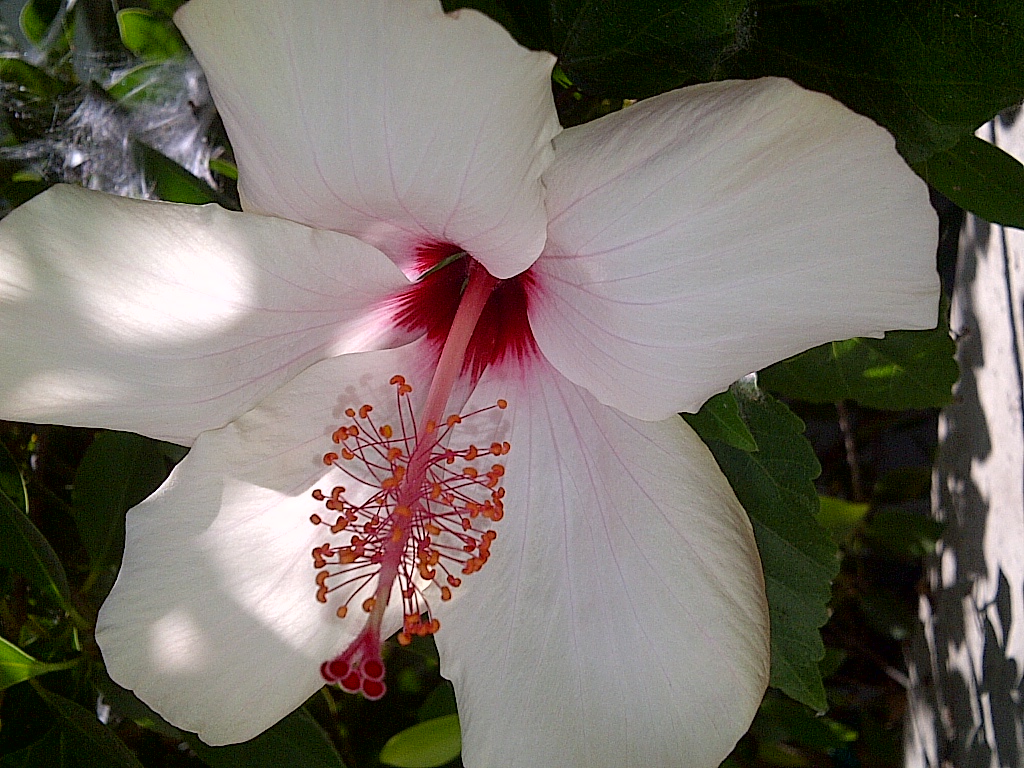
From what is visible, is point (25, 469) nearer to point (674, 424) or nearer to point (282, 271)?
point (282, 271)

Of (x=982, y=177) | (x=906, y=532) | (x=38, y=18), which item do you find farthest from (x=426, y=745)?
(x=906, y=532)

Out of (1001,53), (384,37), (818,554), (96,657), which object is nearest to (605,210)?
(384,37)

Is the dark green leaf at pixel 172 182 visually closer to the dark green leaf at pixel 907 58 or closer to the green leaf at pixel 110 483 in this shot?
the green leaf at pixel 110 483

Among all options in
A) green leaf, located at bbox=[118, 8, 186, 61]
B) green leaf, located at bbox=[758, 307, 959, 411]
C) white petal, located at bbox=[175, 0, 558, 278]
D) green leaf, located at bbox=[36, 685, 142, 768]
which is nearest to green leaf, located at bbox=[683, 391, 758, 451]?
white petal, located at bbox=[175, 0, 558, 278]

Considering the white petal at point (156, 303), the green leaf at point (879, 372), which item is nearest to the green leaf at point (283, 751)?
the white petal at point (156, 303)

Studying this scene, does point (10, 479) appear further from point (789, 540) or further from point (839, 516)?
point (839, 516)

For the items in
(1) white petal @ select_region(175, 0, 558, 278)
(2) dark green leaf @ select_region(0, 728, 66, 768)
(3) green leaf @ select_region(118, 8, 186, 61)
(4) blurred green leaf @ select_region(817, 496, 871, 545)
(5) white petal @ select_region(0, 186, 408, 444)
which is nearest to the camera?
(1) white petal @ select_region(175, 0, 558, 278)

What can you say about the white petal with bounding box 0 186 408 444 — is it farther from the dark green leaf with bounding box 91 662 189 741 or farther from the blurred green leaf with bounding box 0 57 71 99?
the blurred green leaf with bounding box 0 57 71 99
